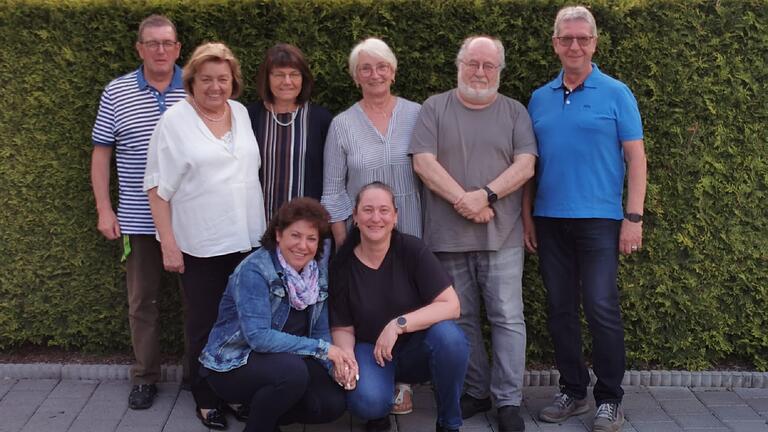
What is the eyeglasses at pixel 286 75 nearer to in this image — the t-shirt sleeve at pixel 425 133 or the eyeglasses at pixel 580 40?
the t-shirt sleeve at pixel 425 133

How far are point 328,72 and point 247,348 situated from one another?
1.67m

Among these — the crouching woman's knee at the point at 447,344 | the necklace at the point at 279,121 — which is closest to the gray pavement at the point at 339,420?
the crouching woman's knee at the point at 447,344

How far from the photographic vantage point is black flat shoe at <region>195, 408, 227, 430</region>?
4.27 metres

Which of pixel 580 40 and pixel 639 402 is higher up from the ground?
pixel 580 40

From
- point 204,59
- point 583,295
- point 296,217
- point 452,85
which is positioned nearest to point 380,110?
point 452,85

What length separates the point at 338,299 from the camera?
4.12m

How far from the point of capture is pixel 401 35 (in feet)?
15.4

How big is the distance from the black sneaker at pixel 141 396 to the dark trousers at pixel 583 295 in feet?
7.25

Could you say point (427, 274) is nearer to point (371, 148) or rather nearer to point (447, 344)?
point (447, 344)

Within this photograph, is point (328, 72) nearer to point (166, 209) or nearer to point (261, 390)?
point (166, 209)

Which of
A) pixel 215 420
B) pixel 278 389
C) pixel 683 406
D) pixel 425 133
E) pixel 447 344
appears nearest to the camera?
pixel 278 389

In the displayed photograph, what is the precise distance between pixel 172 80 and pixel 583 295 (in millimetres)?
2419

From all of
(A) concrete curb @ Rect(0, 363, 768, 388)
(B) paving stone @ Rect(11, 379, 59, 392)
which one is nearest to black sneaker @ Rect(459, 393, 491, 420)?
(A) concrete curb @ Rect(0, 363, 768, 388)

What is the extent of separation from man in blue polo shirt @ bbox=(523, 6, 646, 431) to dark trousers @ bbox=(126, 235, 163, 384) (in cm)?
208
